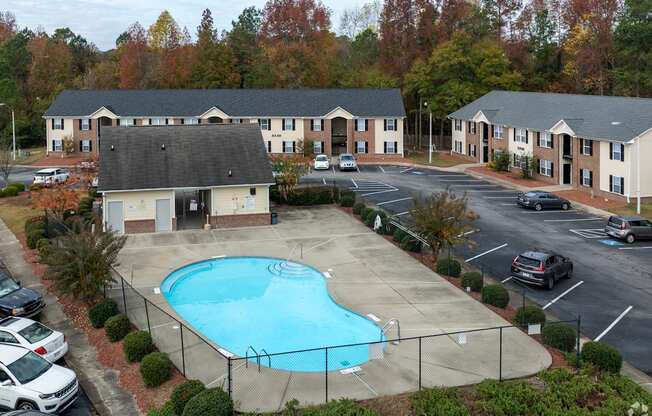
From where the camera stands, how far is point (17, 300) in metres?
26.7

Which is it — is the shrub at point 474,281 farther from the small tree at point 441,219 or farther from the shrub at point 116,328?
the shrub at point 116,328

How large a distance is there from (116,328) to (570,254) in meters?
23.7

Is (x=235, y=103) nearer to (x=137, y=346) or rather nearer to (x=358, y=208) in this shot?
(x=358, y=208)

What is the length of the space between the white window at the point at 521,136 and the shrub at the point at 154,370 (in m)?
51.5

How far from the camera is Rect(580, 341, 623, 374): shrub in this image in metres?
20.5

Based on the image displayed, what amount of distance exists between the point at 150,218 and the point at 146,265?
778 centimetres

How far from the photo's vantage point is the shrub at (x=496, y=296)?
87.1 ft

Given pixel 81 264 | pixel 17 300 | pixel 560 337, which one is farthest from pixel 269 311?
pixel 560 337

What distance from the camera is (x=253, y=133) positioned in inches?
1817

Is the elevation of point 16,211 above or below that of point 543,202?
below

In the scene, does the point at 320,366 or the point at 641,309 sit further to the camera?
the point at 641,309

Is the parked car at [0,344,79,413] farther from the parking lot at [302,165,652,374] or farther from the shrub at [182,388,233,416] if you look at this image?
the parking lot at [302,165,652,374]

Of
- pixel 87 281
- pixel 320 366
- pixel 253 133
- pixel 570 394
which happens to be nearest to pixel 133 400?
pixel 320 366

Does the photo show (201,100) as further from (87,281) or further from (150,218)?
(87,281)
